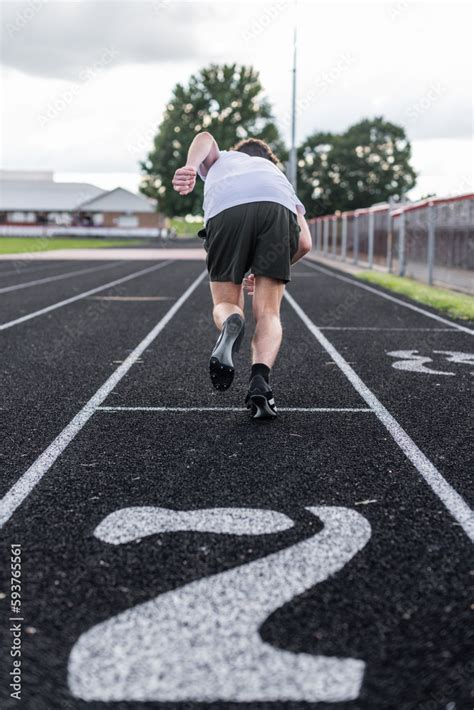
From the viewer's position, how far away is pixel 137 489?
13.1ft

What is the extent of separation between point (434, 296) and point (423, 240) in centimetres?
455

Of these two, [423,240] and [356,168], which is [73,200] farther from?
[423,240]

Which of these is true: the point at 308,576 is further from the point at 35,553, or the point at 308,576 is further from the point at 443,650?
the point at 35,553

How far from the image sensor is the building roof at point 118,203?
100125 millimetres

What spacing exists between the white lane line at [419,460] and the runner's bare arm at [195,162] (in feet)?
6.27

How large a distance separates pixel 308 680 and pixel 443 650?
423 millimetres

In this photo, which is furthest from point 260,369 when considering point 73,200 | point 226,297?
point 73,200

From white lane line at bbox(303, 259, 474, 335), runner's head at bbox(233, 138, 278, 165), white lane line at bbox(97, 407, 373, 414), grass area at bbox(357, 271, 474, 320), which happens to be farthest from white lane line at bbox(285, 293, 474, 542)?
grass area at bbox(357, 271, 474, 320)

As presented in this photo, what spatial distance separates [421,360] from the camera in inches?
322

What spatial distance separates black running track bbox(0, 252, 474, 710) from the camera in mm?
2334

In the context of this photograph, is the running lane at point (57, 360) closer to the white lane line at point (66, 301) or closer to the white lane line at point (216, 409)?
the white lane line at point (66, 301)

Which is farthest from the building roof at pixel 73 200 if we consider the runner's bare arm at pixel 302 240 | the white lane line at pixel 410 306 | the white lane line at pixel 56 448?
the runner's bare arm at pixel 302 240

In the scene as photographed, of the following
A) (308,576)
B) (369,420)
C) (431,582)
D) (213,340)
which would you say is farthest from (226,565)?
(213,340)

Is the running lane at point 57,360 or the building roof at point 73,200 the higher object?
the building roof at point 73,200
